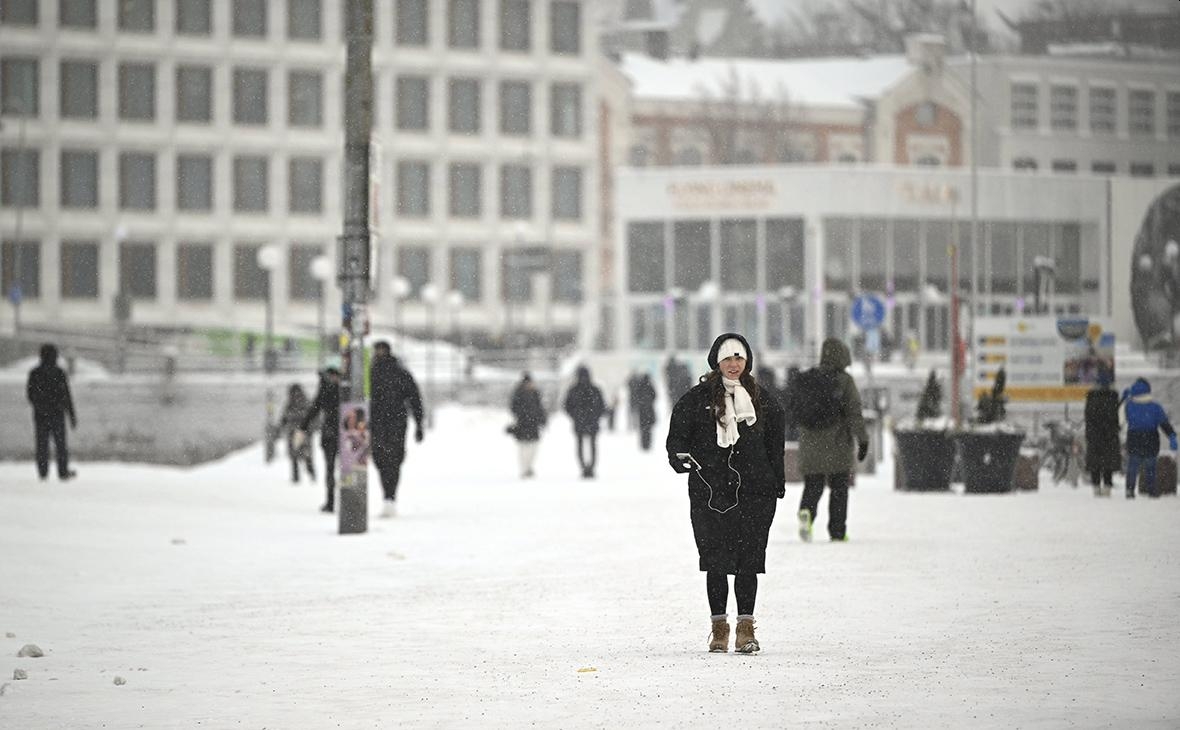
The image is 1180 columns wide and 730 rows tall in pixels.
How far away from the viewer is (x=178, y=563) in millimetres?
16922

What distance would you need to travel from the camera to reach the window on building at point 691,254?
70.7m

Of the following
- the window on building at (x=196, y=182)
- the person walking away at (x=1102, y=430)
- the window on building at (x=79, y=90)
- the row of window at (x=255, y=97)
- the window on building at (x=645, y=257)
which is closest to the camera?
the person walking away at (x=1102, y=430)

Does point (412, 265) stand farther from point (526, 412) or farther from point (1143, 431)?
point (1143, 431)

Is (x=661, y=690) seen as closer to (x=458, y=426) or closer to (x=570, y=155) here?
(x=458, y=426)

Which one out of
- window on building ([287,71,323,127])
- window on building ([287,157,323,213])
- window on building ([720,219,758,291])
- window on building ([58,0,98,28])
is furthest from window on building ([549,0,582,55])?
window on building ([58,0,98,28])

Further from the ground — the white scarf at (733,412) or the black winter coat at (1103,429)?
the white scarf at (733,412)

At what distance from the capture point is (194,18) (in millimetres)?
79625

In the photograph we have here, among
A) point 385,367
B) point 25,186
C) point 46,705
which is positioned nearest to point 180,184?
point 25,186

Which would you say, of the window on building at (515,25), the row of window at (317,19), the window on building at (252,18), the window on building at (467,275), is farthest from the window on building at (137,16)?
the window on building at (467,275)

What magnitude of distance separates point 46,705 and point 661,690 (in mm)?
2594

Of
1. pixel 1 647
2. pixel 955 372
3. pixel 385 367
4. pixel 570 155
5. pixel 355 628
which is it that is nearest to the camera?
pixel 1 647

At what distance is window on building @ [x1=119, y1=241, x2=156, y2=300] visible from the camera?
3110 inches

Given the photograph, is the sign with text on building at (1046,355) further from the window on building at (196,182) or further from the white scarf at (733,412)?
the window on building at (196,182)

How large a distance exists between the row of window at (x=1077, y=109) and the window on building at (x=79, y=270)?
120 feet
